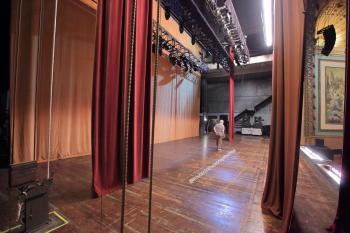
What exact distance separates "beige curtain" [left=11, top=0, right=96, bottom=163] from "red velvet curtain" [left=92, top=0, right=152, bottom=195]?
1900 millimetres

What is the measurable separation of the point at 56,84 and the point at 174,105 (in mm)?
6704

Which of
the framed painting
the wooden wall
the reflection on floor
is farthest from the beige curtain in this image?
the framed painting

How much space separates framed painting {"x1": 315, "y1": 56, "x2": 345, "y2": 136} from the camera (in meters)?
8.12

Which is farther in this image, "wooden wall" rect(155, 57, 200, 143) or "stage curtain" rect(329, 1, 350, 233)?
"wooden wall" rect(155, 57, 200, 143)

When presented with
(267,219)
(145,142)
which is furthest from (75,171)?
(267,219)

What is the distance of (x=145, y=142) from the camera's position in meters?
3.52

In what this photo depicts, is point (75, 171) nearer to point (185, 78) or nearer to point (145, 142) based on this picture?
point (145, 142)

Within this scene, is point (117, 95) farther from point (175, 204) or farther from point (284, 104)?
point (284, 104)

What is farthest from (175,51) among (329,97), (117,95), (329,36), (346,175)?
(346,175)

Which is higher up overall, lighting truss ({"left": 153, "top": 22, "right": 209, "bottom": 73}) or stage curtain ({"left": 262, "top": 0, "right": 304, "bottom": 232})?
lighting truss ({"left": 153, "top": 22, "right": 209, "bottom": 73})

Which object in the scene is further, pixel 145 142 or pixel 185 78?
pixel 185 78

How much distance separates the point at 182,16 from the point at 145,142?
15.6ft

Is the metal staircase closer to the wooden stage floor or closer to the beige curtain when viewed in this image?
the wooden stage floor

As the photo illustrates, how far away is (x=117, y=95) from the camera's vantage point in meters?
3.06
